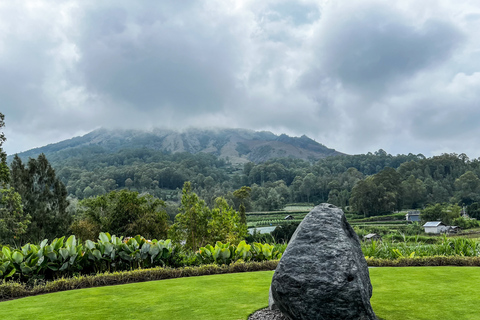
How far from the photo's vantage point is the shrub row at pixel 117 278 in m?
7.51

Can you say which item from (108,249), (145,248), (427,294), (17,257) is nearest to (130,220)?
(145,248)

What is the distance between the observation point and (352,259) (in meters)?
4.40

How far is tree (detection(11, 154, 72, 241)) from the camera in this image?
28.0m

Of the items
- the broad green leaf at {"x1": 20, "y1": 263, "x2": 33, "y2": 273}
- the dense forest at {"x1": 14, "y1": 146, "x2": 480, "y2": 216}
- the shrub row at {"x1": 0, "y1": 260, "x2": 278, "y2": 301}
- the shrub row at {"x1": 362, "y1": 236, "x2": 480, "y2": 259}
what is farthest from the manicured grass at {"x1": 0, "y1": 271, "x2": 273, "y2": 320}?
the dense forest at {"x1": 14, "y1": 146, "x2": 480, "y2": 216}

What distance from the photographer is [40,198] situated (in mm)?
28641

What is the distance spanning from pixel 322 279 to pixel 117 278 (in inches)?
232

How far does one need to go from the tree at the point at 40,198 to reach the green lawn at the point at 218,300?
22744 millimetres

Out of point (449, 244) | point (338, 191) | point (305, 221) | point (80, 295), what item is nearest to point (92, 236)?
point (80, 295)

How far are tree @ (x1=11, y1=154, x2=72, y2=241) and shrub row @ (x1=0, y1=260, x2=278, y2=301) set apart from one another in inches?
843

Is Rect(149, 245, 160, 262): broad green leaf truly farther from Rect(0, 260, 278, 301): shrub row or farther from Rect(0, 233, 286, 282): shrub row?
Rect(0, 260, 278, 301): shrub row

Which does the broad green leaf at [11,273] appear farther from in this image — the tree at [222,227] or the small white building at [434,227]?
the small white building at [434,227]

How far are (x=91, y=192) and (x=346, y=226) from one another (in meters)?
88.4

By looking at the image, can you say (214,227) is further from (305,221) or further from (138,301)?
(305,221)

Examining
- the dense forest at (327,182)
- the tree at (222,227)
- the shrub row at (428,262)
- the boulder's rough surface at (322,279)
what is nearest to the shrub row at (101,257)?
the shrub row at (428,262)
